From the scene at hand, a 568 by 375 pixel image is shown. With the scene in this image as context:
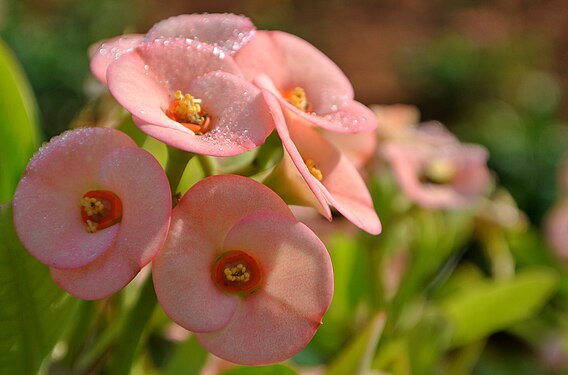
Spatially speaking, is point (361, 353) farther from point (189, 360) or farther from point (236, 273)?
point (236, 273)

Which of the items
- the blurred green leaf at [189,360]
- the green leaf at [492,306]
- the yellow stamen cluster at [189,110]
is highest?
the yellow stamen cluster at [189,110]

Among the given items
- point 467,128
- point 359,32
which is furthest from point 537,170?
point 359,32

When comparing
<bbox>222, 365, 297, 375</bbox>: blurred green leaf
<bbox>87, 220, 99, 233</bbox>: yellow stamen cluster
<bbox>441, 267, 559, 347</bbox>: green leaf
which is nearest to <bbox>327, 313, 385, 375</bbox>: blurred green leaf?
<bbox>222, 365, 297, 375</bbox>: blurred green leaf

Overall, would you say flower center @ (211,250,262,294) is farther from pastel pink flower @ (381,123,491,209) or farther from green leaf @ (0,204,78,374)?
pastel pink flower @ (381,123,491,209)

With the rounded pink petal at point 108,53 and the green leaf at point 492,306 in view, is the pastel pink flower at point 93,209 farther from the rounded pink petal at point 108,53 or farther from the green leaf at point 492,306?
the green leaf at point 492,306

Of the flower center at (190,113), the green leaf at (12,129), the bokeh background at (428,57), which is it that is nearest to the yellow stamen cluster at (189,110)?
the flower center at (190,113)
